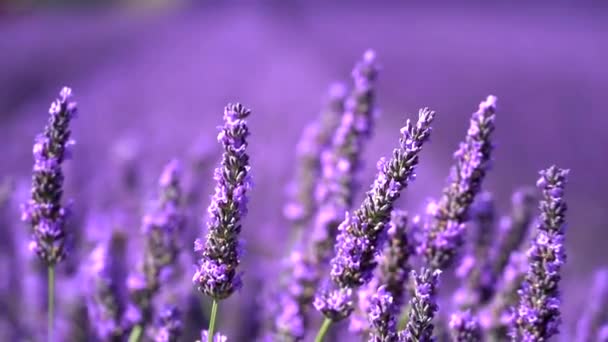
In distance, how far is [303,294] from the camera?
1.62 m

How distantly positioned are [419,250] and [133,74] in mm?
5118

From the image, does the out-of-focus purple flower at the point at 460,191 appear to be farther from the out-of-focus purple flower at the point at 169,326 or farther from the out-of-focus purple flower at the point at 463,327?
the out-of-focus purple flower at the point at 169,326

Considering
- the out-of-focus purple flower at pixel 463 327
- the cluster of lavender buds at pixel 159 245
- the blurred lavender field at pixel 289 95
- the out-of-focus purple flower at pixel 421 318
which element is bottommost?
the out-of-focus purple flower at pixel 421 318

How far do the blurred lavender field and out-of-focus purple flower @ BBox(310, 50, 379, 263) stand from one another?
328 mm

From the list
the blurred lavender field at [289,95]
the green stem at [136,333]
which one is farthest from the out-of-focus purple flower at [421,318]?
the blurred lavender field at [289,95]

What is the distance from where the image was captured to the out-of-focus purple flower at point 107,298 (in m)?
1.51

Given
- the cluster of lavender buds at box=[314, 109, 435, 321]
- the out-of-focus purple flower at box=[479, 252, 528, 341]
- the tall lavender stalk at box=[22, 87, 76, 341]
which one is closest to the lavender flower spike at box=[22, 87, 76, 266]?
the tall lavender stalk at box=[22, 87, 76, 341]

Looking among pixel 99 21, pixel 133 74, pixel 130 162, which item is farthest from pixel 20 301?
pixel 99 21

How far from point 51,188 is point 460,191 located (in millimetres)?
617

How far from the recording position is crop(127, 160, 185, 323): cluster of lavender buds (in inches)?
61.2

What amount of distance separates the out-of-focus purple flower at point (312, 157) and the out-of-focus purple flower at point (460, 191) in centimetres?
74

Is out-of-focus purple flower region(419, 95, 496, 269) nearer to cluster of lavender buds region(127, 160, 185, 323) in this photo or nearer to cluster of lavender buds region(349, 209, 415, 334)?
cluster of lavender buds region(349, 209, 415, 334)

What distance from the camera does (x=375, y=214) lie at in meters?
1.16

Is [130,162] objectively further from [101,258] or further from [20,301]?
[101,258]
